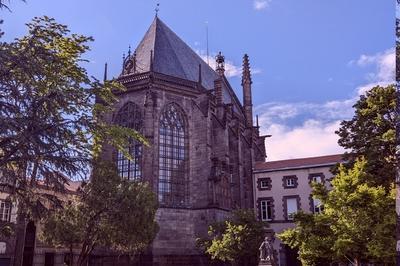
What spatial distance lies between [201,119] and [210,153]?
2933mm

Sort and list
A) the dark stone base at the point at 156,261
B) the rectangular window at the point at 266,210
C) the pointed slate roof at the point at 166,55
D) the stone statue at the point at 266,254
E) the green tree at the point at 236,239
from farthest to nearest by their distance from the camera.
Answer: the rectangular window at the point at 266,210 → the pointed slate roof at the point at 166,55 → the dark stone base at the point at 156,261 → the green tree at the point at 236,239 → the stone statue at the point at 266,254

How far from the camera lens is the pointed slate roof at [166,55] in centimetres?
3681

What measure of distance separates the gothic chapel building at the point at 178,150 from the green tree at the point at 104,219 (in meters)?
7.47

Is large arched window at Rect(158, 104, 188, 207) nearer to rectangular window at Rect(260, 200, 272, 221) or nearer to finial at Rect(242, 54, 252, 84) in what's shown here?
rectangular window at Rect(260, 200, 272, 221)

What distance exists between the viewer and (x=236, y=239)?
88.2 ft

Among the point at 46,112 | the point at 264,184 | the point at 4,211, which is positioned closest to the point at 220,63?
the point at 264,184

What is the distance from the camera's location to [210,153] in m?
33.0

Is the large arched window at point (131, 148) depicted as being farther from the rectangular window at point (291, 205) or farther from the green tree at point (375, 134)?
the green tree at point (375, 134)

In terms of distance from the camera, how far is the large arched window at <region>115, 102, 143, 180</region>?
31.4m

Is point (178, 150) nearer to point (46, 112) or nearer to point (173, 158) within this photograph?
point (173, 158)

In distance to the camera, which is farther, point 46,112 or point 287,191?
point 287,191

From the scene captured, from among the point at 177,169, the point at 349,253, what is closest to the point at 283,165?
the point at 177,169

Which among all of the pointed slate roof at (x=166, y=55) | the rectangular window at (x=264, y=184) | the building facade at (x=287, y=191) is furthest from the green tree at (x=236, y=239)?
the pointed slate roof at (x=166, y=55)

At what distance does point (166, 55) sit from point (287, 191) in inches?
641
